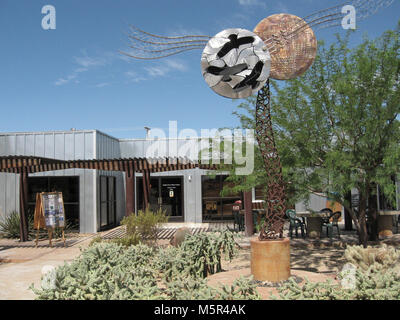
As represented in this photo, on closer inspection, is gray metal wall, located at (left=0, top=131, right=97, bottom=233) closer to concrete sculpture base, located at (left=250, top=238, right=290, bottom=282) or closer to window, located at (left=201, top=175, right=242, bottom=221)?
window, located at (left=201, top=175, right=242, bottom=221)

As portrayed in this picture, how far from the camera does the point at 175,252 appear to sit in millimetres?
5551

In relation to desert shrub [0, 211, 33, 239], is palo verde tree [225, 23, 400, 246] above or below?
above

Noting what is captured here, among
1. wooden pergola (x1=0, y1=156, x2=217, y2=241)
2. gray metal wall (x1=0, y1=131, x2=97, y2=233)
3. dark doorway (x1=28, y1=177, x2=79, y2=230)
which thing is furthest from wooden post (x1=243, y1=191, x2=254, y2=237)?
dark doorway (x1=28, y1=177, x2=79, y2=230)

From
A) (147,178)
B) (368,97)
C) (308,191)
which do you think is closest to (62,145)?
(147,178)

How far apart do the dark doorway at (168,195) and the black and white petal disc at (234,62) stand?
12967 millimetres

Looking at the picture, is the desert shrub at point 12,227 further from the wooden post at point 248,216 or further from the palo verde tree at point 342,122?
the palo verde tree at point 342,122

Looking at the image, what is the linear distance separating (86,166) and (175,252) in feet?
23.6

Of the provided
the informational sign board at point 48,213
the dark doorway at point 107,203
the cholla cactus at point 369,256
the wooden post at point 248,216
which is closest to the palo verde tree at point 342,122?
the cholla cactus at point 369,256

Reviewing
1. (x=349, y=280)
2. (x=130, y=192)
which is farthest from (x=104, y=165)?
(x=349, y=280)

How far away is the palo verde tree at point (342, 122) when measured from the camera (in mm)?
6410

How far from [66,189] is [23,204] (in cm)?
306

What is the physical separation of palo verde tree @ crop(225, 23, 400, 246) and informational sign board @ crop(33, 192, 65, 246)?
7.04m

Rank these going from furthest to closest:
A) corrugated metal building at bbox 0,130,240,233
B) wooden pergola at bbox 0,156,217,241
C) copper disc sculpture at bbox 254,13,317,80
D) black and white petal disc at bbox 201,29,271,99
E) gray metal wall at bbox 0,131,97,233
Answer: corrugated metal building at bbox 0,130,240,233 < gray metal wall at bbox 0,131,97,233 < wooden pergola at bbox 0,156,217,241 < copper disc sculpture at bbox 254,13,317,80 < black and white petal disc at bbox 201,29,271,99

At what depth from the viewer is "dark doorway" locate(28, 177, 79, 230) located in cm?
1511
